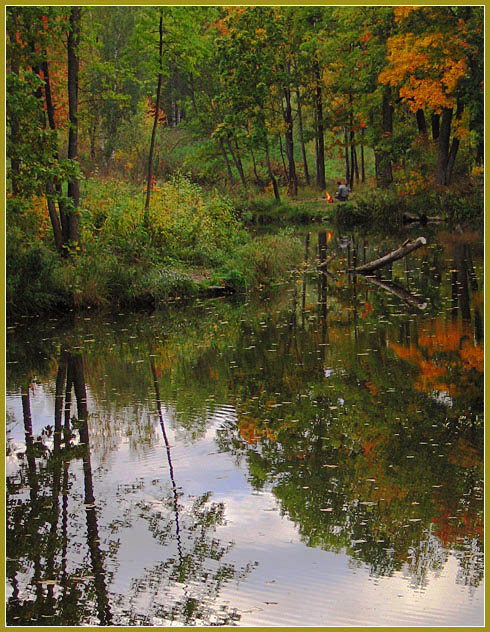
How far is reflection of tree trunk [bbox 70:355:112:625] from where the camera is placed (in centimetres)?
607

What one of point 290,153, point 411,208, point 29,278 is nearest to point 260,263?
point 29,278

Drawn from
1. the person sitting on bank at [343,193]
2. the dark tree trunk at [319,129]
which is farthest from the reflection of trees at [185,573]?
the dark tree trunk at [319,129]

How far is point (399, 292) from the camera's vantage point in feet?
67.7

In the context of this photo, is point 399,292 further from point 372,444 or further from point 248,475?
point 248,475

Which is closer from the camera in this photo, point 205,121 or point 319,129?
point 319,129

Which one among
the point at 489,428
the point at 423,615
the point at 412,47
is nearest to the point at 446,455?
the point at 489,428

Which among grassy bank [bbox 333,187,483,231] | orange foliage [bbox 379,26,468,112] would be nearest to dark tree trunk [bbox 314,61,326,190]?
grassy bank [bbox 333,187,483,231]

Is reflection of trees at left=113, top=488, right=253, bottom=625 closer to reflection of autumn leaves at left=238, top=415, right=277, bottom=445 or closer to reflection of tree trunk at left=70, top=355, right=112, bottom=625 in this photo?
reflection of tree trunk at left=70, top=355, right=112, bottom=625

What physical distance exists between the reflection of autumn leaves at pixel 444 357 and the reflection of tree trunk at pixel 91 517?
435 cm

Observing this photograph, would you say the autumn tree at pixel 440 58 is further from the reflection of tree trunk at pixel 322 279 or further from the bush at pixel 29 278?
the bush at pixel 29 278

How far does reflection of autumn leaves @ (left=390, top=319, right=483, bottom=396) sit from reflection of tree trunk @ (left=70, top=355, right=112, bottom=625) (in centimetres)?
435

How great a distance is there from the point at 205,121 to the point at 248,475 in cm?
4464

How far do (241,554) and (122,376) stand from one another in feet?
20.9

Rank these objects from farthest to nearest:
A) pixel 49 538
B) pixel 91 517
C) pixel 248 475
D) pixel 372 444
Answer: pixel 372 444
pixel 248 475
pixel 91 517
pixel 49 538
